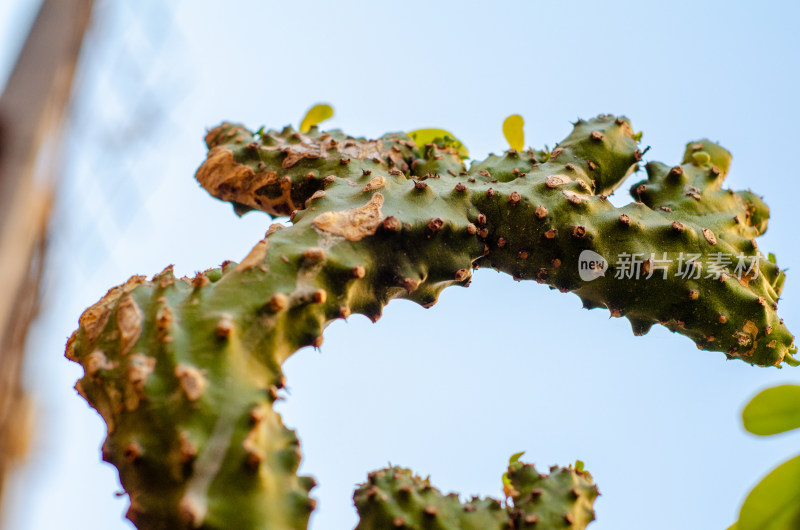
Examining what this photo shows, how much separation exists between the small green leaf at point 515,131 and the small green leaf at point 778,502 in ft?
3.19

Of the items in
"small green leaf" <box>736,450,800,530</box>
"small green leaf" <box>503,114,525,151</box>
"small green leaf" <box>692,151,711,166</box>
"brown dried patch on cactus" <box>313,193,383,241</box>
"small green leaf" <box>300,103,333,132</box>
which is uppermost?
"small green leaf" <box>300,103,333,132</box>

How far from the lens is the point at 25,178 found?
311mm

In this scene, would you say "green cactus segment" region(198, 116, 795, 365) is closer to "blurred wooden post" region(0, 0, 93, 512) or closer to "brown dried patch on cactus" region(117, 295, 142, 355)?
"brown dried patch on cactus" region(117, 295, 142, 355)

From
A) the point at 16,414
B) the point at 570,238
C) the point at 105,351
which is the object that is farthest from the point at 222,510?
the point at 570,238

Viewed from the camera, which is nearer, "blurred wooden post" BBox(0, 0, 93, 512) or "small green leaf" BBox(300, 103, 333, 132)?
"blurred wooden post" BBox(0, 0, 93, 512)

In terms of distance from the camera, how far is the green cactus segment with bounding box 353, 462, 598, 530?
0.95m

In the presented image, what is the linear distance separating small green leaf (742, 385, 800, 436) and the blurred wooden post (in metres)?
0.97

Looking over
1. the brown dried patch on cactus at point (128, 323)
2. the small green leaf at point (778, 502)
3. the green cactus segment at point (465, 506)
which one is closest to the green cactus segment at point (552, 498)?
the green cactus segment at point (465, 506)

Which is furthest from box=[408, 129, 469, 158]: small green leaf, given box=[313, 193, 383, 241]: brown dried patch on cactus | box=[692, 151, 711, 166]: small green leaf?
box=[313, 193, 383, 241]: brown dried patch on cactus

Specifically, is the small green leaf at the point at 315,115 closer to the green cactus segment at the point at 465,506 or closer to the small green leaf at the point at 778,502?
the green cactus segment at the point at 465,506

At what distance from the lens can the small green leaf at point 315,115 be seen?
178 centimetres

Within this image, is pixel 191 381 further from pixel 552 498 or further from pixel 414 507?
pixel 552 498

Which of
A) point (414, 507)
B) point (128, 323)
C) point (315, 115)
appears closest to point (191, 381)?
point (128, 323)

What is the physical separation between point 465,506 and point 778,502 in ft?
1.51
